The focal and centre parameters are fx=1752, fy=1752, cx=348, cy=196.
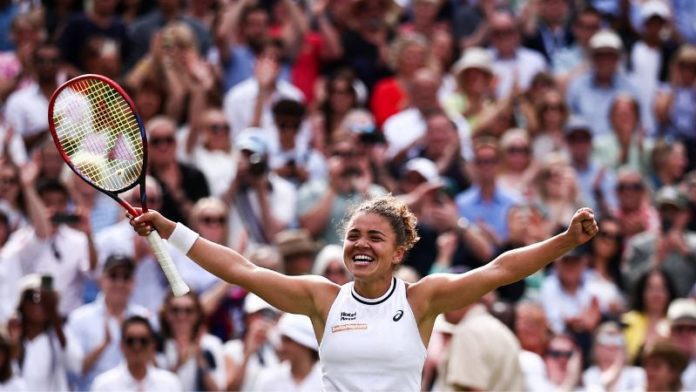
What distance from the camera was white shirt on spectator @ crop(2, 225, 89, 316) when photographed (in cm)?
1179

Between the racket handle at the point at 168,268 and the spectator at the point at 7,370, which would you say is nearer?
the racket handle at the point at 168,268

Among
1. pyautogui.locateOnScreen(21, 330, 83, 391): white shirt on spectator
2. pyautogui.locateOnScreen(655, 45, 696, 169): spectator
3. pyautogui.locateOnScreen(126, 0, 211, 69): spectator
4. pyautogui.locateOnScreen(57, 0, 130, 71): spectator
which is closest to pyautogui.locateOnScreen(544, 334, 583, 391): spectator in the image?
pyautogui.locateOnScreen(21, 330, 83, 391): white shirt on spectator

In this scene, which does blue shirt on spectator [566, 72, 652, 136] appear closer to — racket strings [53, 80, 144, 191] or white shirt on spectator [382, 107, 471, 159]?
white shirt on spectator [382, 107, 471, 159]

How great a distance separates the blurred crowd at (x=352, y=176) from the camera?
11.2m

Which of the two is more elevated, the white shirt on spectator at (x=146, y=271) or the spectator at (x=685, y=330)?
the white shirt on spectator at (x=146, y=271)

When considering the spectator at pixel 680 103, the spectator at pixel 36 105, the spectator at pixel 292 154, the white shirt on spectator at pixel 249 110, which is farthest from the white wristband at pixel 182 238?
the spectator at pixel 680 103

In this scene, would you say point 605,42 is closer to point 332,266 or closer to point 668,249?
point 668,249

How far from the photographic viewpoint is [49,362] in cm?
1098

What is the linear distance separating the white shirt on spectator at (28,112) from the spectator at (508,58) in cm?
412

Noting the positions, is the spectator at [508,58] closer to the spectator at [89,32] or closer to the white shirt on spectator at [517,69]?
the white shirt on spectator at [517,69]

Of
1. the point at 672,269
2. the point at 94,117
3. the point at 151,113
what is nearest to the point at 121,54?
the point at 151,113

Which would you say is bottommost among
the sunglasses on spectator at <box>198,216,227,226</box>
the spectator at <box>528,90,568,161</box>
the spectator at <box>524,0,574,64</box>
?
the sunglasses on spectator at <box>198,216,227,226</box>

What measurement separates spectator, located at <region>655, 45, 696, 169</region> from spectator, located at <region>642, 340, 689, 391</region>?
4853 millimetres

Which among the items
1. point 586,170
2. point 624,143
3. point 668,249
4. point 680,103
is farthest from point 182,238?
point 680,103
